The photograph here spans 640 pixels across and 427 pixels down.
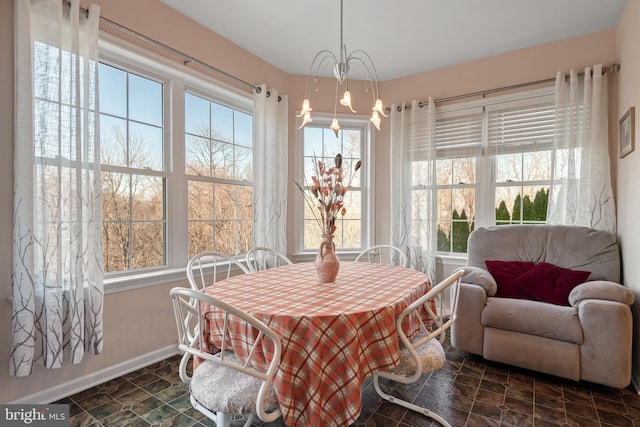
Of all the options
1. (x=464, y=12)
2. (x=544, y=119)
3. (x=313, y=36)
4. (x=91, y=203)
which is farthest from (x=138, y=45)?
(x=544, y=119)

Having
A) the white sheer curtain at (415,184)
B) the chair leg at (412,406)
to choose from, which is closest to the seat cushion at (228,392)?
the chair leg at (412,406)

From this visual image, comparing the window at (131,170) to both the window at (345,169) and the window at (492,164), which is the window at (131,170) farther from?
the window at (492,164)

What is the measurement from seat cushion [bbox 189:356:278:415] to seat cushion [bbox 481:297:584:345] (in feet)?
6.24

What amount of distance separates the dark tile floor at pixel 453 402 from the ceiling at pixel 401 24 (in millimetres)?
2777

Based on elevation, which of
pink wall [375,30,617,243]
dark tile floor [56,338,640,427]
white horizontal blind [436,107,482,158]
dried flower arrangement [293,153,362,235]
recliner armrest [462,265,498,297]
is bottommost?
dark tile floor [56,338,640,427]

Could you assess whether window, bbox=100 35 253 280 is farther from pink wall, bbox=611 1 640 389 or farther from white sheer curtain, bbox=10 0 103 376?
pink wall, bbox=611 1 640 389

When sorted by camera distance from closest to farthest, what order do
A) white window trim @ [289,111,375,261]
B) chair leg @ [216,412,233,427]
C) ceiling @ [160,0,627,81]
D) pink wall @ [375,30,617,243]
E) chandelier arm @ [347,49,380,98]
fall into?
chair leg @ [216,412,233,427], ceiling @ [160,0,627,81], pink wall @ [375,30,617,243], chandelier arm @ [347,49,380,98], white window trim @ [289,111,375,261]

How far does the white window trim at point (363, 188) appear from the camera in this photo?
3.87m

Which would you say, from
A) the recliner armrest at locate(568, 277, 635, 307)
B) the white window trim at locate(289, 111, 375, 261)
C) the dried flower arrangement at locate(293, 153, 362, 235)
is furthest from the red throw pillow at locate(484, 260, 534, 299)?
the dried flower arrangement at locate(293, 153, 362, 235)

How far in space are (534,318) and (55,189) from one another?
3.16 meters

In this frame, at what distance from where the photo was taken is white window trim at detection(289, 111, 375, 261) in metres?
3.87

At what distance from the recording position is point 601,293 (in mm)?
2188

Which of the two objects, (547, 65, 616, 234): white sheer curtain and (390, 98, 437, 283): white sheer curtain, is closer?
(547, 65, 616, 234): white sheer curtain

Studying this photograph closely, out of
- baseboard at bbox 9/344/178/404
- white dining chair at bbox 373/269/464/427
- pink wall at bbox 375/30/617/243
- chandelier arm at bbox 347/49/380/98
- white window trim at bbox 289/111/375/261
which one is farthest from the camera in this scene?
white window trim at bbox 289/111/375/261
